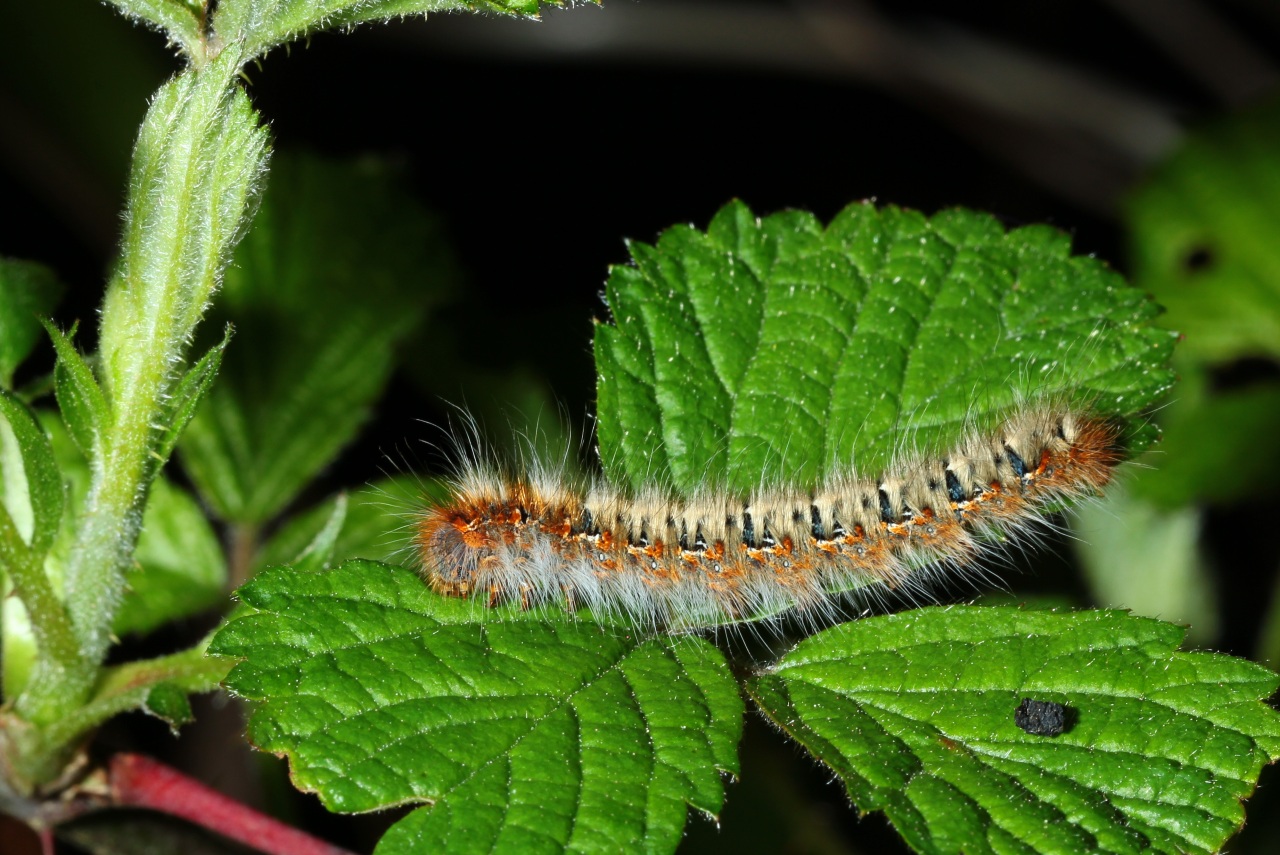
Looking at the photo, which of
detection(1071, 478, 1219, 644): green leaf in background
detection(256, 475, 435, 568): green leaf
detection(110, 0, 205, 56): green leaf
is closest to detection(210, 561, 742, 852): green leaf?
detection(256, 475, 435, 568): green leaf

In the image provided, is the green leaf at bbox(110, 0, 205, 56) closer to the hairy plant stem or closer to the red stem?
the hairy plant stem

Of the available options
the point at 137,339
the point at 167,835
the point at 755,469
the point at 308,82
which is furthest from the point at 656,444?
the point at 308,82

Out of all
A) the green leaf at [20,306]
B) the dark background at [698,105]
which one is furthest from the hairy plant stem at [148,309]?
the dark background at [698,105]

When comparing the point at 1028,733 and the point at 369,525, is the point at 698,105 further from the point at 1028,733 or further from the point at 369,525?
the point at 1028,733

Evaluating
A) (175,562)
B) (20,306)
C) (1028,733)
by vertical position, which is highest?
(20,306)

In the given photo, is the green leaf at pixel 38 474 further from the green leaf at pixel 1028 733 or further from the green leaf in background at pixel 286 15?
the green leaf at pixel 1028 733

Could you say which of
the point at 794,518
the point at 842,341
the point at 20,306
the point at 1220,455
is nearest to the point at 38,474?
the point at 20,306

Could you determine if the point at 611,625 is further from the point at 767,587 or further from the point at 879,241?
the point at 879,241
